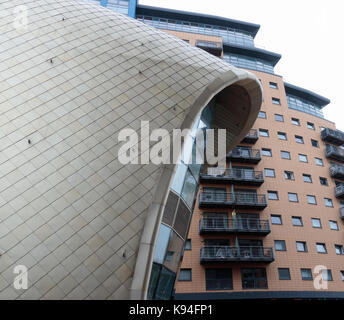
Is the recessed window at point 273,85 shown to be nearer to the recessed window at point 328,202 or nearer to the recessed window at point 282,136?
the recessed window at point 282,136

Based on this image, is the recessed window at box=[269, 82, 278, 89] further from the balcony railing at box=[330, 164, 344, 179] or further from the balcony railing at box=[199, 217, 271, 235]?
the balcony railing at box=[199, 217, 271, 235]

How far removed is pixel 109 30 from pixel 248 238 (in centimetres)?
2074

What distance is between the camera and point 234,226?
2530 centimetres

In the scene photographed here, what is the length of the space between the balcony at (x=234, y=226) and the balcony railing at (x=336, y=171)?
12.8m

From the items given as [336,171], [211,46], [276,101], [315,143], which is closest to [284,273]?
[336,171]

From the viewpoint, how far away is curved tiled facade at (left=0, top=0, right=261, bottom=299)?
25.5ft

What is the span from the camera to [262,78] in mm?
36656

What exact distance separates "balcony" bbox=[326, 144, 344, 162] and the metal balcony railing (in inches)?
506

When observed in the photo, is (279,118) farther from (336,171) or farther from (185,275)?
(185,275)
